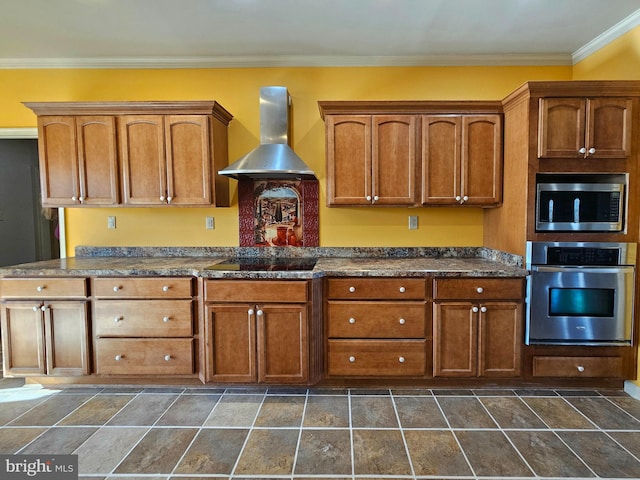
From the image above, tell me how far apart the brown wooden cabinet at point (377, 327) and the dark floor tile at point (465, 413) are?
10.2 inches

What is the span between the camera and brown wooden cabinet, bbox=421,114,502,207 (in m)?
2.88

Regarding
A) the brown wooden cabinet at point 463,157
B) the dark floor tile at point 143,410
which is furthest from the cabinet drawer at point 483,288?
the dark floor tile at point 143,410

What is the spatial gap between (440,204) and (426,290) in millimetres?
764

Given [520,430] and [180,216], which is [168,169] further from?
[520,430]

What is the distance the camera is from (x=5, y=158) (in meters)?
3.86

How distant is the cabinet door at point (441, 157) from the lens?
113 inches

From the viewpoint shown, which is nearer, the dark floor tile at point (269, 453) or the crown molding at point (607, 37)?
the dark floor tile at point (269, 453)

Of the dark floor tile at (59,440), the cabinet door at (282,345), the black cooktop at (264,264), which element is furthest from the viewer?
the black cooktop at (264,264)

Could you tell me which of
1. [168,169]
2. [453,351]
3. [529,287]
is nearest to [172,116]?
[168,169]

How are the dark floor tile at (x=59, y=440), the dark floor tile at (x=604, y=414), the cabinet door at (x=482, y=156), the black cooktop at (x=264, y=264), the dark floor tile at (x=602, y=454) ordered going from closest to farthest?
the dark floor tile at (x=602, y=454), the dark floor tile at (x=59, y=440), the dark floor tile at (x=604, y=414), the black cooktop at (x=264, y=264), the cabinet door at (x=482, y=156)

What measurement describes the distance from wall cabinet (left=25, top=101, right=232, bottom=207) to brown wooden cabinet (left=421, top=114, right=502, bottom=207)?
1768 mm

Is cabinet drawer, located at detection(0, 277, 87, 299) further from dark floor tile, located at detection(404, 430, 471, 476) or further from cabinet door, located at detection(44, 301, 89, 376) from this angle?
dark floor tile, located at detection(404, 430, 471, 476)

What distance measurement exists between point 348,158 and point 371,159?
0.19 metres

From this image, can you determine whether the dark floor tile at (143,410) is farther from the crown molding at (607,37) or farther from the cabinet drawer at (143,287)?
the crown molding at (607,37)
